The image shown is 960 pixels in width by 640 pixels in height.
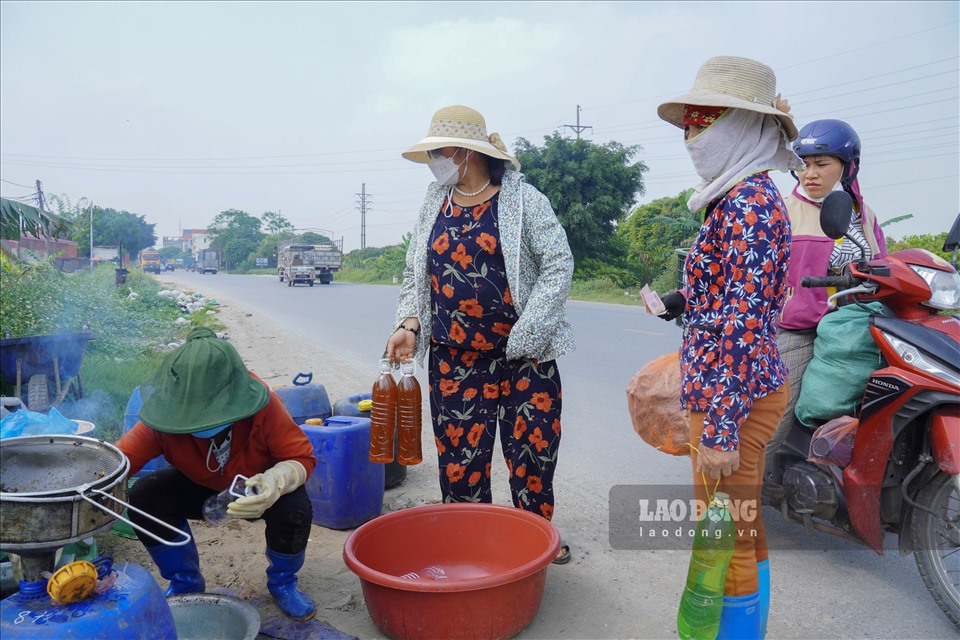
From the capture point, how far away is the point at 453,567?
310cm

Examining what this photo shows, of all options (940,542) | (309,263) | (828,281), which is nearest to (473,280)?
(828,281)

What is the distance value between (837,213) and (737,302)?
69cm

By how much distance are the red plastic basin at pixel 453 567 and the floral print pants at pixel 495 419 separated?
18cm

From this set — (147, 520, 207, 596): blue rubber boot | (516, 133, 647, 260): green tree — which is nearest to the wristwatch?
(147, 520, 207, 596): blue rubber boot

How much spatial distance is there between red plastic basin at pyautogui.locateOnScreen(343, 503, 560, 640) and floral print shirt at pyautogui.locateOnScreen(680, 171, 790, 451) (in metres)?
0.89

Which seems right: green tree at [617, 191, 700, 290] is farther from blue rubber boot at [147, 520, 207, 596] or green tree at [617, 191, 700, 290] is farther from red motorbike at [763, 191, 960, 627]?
blue rubber boot at [147, 520, 207, 596]

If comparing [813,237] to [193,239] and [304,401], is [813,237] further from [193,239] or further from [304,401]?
[193,239]

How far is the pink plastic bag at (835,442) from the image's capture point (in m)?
2.91

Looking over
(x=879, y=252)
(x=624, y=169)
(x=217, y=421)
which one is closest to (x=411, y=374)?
(x=217, y=421)

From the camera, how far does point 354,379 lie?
7543 mm

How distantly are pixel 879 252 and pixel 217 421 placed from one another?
289cm

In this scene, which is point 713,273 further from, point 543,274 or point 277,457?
point 277,457

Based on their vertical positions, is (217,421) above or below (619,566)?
above

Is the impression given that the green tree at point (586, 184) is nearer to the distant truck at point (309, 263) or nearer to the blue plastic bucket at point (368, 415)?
the distant truck at point (309, 263)
